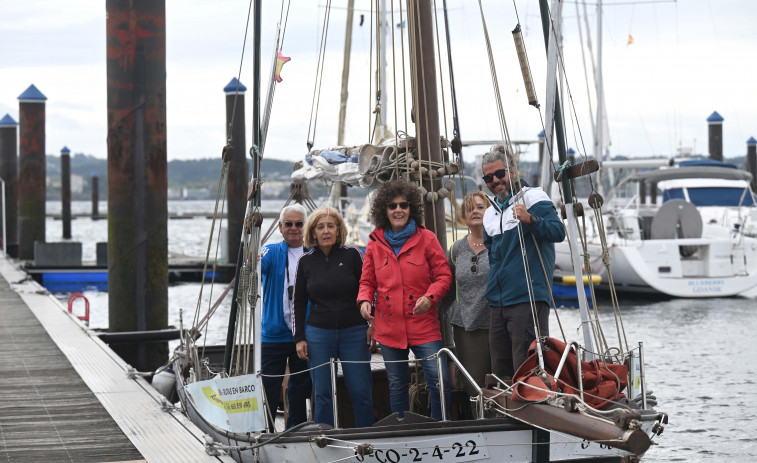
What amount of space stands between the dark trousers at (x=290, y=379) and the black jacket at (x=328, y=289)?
0.56 metres

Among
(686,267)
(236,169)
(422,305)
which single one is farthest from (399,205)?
(686,267)

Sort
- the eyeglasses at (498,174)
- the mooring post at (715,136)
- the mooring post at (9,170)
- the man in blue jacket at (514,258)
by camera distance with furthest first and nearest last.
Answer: the mooring post at (715,136) < the mooring post at (9,170) < the eyeglasses at (498,174) < the man in blue jacket at (514,258)

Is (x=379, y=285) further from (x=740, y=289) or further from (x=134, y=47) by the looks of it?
(x=740, y=289)

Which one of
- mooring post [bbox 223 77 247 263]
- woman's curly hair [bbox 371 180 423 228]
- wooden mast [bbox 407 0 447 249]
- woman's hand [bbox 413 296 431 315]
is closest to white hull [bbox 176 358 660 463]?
woman's hand [bbox 413 296 431 315]

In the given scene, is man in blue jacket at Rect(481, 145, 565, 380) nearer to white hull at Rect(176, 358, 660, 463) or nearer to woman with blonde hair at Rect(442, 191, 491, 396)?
woman with blonde hair at Rect(442, 191, 491, 396)

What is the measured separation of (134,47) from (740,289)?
19.5 metres

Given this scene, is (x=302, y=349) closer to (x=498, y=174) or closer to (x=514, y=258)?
(x=514, y=258)

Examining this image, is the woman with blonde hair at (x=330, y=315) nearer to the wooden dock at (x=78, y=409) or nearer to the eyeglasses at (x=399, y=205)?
the eyeglasses at (x=399, y=205)

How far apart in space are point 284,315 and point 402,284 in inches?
45.2

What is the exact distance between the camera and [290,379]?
6828 mm

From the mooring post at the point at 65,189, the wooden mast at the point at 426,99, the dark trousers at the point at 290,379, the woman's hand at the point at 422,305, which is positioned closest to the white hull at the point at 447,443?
the woman's hand at the point at 422,305

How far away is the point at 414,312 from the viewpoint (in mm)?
6051

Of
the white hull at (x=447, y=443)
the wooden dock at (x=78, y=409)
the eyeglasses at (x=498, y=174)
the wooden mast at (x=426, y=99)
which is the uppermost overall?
the wooden mast at (x=426, y=99)

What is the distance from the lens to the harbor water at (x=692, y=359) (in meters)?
11.1
